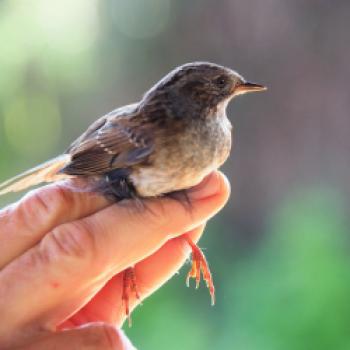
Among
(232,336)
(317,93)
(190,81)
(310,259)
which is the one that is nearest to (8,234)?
(190,81)

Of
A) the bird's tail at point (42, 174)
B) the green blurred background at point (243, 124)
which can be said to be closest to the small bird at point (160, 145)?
the bird's tail at point (42, 174)

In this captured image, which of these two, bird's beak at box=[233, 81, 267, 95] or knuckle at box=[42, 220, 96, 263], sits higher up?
bird's beak at box=[233, 81, 267, 95]

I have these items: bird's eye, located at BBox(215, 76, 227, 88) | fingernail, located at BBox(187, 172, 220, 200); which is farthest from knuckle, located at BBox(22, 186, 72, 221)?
bird's eye, located at BBox(215, 76, 227, 88)

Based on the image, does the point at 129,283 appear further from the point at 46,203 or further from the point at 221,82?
the point at 221,82

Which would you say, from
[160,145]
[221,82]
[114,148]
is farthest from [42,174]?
[221,82]

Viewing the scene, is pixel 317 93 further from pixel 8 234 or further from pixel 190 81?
pixel 8 234

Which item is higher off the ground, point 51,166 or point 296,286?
point 51,166

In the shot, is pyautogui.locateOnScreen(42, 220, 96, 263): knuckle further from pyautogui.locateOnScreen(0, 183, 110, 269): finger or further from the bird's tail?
the bird's tail
